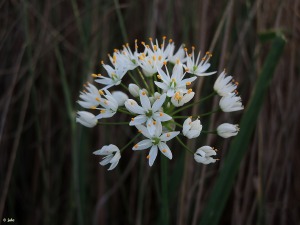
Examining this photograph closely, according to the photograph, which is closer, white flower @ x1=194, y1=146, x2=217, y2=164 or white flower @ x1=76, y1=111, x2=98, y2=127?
white flower @ x1=194, y1=146, x2=217, y2=164

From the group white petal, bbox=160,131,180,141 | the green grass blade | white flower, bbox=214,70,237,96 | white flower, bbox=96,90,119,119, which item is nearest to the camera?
white petal, bbox=160,131,180,141

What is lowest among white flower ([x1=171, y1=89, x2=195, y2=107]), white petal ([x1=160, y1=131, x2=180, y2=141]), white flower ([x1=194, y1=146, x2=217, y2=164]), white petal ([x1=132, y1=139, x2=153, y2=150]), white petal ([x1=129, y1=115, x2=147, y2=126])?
white flower ([x1=194, y1=146, x2=217, y2=164])

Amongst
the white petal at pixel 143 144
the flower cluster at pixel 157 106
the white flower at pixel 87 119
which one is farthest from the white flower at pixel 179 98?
the white flower at pixel 87 119

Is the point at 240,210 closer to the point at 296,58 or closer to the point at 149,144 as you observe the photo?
the point at 296,58

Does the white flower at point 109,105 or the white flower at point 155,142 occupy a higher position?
the white flower at point 109,105

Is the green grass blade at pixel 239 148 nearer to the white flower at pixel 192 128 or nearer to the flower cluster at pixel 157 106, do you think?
the flower cluster at pixel 157 106

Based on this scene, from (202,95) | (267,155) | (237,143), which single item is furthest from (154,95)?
(267,155)

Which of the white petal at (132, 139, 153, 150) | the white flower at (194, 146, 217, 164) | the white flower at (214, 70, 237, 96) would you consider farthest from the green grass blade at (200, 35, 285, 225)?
the white petal at (132, 139, 153, 150)

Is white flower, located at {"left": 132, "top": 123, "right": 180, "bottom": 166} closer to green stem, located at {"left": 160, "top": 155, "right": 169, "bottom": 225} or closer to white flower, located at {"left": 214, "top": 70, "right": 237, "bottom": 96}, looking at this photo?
green stem, located at {"left": 160, "top": 155, "right": 169, "bottom": 225}

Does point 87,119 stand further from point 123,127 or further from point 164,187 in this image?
point 123,127
